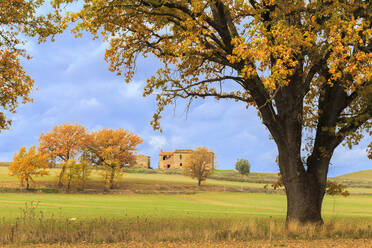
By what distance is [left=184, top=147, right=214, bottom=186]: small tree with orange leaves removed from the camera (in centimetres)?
7388

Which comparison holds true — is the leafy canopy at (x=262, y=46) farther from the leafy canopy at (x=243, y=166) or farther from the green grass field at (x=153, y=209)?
the leafy canopy at (x=243, y=166)

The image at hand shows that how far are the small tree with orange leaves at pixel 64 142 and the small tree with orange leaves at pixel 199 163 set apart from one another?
2369 centimetres

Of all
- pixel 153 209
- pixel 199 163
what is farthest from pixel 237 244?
pixel 199 163

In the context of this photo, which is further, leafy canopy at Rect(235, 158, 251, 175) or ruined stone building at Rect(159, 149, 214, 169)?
ruined stone building at Rect(159, 149, 214, 169)

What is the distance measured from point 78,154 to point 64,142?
14.9ft

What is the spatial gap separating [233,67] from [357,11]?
18.0 feet

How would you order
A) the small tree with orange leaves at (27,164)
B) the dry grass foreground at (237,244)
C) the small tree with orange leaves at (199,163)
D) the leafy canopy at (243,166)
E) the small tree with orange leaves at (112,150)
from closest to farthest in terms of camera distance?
the dry grass foreground at (237,244) → the small tree with orange leaves at (27,164) → the small tree with orange leaves at (112,150) → the small tree with orange leaves at (199,163) → the leafy canopy at (243,166)

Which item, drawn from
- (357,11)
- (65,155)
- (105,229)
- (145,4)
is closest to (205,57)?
(145,4)

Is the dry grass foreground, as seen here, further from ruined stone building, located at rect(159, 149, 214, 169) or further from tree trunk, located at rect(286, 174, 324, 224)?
ruined stone building, located at rect(159, 149, 214, 169)

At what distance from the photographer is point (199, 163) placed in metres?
73.9

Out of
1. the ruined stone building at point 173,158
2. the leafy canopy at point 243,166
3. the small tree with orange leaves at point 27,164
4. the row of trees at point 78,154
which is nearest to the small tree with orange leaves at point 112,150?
the row of trees at point 78,154

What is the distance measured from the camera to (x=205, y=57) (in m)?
12.9

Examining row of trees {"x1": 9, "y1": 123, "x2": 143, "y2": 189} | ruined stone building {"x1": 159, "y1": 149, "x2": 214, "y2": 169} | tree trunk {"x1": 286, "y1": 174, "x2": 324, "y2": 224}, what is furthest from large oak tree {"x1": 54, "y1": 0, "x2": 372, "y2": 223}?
ruined stone building {"x1": 159, "y1": 149, "x2": 214, "y2": 169}

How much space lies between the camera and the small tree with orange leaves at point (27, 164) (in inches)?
2360
